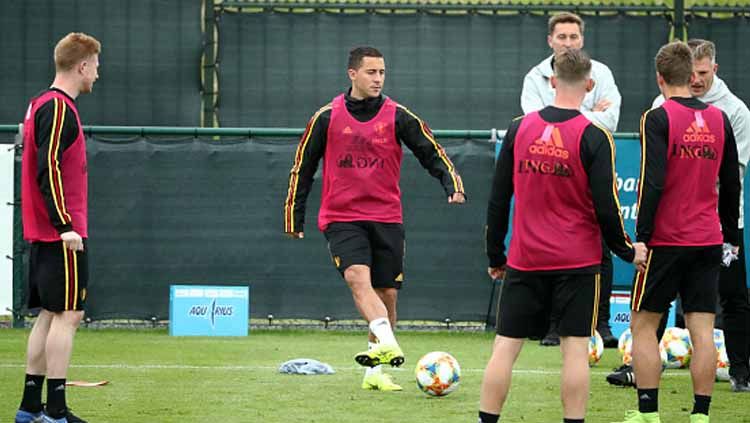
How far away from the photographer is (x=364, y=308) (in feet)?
29.8

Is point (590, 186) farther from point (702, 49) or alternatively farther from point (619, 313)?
point (619, 313)

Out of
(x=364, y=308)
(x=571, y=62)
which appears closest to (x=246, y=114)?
(x=364, y=308)

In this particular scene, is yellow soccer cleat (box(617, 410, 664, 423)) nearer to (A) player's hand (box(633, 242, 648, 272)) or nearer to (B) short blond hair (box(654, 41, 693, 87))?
(A) player's hand (box(633, 242, 648, 272))

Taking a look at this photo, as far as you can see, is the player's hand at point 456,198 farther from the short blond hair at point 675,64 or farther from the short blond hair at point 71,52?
the short blond hair at point 71,52

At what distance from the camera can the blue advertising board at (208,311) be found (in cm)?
1347

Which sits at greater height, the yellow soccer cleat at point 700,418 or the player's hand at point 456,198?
the player's hand at point 456,198

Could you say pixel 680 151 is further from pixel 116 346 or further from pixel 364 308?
pixel 116 346

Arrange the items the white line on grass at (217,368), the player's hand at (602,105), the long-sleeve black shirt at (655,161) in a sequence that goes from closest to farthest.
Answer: the long-sleeve black shirt at (655,161), the white line on grass at (217,368), the player's hand at (602,105)

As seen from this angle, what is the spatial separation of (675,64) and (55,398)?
3624 millimetres

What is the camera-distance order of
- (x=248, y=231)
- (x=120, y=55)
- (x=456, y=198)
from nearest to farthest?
(x=456, y=198) → (x=248, y=231) → (x=120, y=55)

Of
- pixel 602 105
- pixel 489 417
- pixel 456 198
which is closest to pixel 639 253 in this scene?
pixel 489 417

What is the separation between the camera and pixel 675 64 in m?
7.64

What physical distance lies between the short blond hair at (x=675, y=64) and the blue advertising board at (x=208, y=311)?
21.6 ft

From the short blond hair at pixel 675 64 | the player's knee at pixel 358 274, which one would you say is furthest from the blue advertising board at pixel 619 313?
the short blond hair at pixel 675 64
